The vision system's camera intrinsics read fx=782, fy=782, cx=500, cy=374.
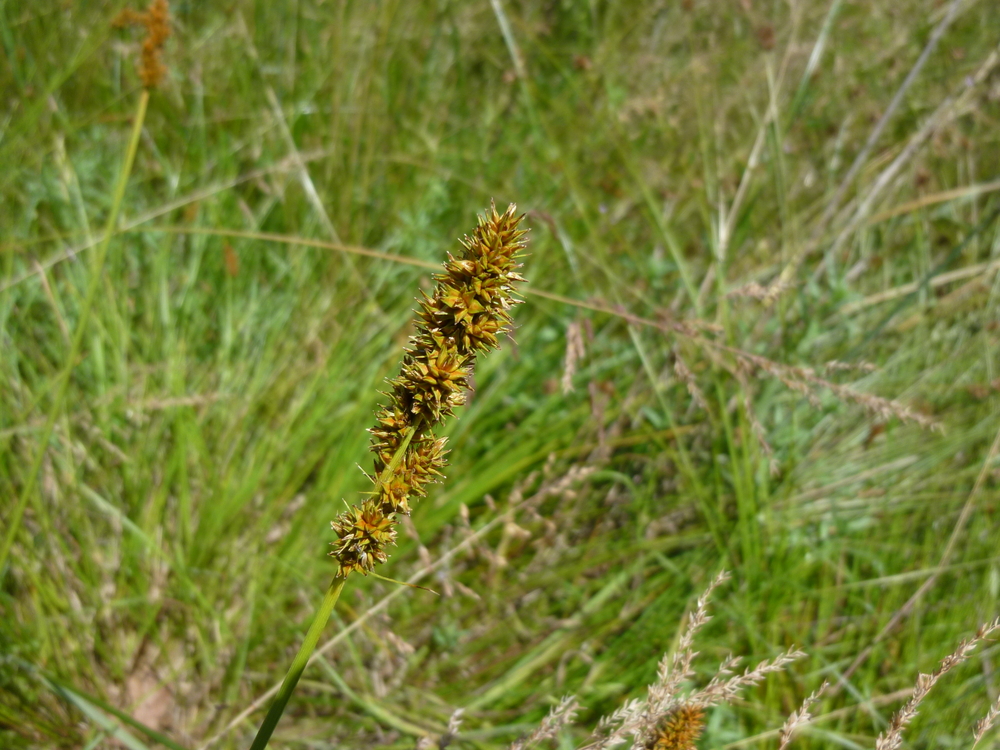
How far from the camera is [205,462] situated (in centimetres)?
209

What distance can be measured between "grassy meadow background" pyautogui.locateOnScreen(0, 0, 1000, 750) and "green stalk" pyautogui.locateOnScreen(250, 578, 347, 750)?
0.54 meters

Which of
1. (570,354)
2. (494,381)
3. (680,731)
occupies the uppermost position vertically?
(494,381)

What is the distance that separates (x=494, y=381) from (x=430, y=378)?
1.79 meters

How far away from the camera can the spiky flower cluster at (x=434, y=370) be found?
0.76 metres

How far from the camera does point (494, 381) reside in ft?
8.32

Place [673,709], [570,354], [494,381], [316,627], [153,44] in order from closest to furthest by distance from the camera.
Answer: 1. [316,627]
2. [673,709]
3. [153,44]
4. [570,354]
5. [494,381]

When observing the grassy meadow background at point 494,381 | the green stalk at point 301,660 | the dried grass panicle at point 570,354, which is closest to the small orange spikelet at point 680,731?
the grassy meadow background at point 494,381

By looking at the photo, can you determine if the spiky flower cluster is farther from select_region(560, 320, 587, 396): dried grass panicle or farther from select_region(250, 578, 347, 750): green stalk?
select_region(560, 320, 587, 396): dried grass panicle

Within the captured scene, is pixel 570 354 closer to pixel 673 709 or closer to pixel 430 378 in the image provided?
pixel 673 709

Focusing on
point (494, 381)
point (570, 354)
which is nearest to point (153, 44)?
point (570, 354)

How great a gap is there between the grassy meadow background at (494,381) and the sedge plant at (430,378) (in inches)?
19.7

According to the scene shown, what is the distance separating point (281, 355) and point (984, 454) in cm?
215

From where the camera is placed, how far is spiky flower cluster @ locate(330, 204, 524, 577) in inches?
29.8

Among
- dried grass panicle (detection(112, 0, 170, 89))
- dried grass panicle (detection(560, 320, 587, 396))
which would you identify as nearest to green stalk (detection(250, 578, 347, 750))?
dried grass panicle (detection(560, 320, 587, 396))
